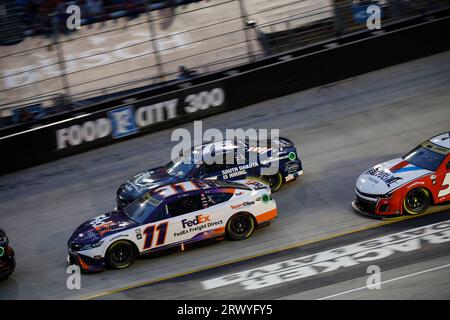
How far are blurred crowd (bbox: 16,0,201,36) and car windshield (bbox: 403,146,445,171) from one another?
31.7ft

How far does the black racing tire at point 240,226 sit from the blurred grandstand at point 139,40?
7.71 meters

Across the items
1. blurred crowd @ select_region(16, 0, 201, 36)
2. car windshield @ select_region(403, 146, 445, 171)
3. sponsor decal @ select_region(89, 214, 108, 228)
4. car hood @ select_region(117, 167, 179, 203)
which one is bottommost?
car windshield @ select_region(403, 146, 445, 171)

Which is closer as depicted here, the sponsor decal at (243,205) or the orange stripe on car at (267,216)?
the sponsor decal at (243,205)

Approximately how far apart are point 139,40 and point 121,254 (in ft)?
30.0

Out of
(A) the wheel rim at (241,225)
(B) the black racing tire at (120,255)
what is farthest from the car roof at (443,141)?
(B) the black racing tire at (120,255)

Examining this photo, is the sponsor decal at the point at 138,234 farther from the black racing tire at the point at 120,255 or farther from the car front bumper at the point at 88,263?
the car front bumper at the point at 88,263

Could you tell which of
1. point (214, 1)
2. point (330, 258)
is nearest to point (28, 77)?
point (214, 1)

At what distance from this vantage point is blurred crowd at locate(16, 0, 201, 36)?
70.8 ft

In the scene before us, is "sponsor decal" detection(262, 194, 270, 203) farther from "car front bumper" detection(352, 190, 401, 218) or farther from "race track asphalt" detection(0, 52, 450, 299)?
"car front bumper" detection(352, 190, 401, 218)

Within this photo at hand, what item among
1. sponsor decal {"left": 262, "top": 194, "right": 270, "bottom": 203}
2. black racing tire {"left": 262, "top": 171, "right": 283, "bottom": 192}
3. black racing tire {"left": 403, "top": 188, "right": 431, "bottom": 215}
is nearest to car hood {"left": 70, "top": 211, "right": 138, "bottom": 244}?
sponsor decal {"left": 262, "top": 194, "right": 270, "bottom": 203}

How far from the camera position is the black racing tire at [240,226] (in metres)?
14.2

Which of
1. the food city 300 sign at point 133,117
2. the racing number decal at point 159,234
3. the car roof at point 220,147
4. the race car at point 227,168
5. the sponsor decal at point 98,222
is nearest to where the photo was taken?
the racing number decal at point 159,234

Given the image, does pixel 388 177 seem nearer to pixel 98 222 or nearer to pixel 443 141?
pixel 443 141

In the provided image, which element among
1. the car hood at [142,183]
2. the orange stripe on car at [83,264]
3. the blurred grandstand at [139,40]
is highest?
the blurred grandstand at [139,40]
